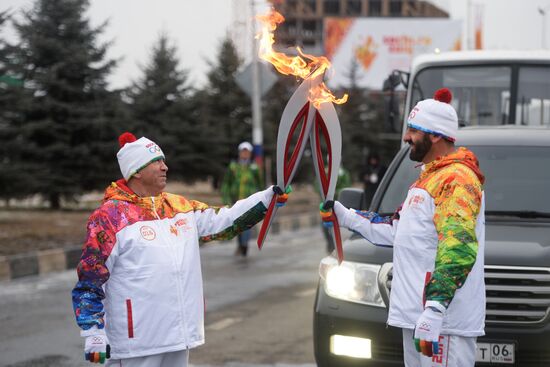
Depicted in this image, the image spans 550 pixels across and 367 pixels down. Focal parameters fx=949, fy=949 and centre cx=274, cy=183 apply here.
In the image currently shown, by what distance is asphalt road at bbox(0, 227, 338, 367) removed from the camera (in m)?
7.59

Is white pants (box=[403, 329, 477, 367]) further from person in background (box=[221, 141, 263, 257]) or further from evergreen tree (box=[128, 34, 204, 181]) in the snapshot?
evergreen tree (box=[128, 34, 204, 181])

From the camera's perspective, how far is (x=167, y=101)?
33.3 meters

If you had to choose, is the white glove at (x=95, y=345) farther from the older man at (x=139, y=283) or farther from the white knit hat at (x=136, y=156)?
the white knit hat at (x=136, y=156)

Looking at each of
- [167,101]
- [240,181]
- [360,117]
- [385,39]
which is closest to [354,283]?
[240,181]

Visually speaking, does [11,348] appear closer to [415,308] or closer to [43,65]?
[415,308]

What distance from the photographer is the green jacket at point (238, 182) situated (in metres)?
15.3

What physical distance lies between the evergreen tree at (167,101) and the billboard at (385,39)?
18.4 meters

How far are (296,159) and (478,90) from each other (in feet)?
20.2

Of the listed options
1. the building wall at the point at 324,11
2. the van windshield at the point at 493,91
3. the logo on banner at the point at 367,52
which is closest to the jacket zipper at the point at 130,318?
the van windshield at the point at 493,91

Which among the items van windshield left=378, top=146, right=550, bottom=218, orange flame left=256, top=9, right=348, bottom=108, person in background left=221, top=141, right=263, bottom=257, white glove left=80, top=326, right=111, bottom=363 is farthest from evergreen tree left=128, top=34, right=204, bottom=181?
white glove left=80, top=326, right=111, bottom=363

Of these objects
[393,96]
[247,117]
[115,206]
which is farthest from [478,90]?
[247,117]

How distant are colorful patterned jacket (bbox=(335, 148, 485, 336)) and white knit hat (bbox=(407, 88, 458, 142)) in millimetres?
119

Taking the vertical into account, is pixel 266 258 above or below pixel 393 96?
below

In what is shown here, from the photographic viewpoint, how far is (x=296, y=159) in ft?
16.1
